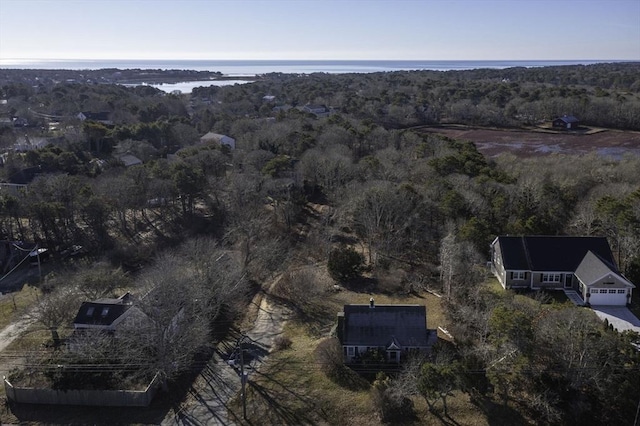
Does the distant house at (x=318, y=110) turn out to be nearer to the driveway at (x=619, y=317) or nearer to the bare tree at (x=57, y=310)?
the driveway at (x=619, y=317)

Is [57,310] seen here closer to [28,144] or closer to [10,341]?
[10,341]

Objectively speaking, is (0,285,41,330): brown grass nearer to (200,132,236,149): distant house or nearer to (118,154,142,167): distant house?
(118,154,142,167): distant house

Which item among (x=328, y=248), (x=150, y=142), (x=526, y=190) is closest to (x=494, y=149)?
(x=526, y=190)

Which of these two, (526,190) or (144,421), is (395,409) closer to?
(144,421)

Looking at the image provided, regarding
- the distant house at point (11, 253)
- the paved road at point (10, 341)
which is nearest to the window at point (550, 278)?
the paved road at point (10, 341)

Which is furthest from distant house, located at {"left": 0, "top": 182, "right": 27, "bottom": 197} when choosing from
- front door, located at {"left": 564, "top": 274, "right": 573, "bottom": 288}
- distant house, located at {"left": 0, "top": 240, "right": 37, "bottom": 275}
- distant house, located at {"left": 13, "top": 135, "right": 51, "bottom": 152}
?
front door, located at {"left": 564, "top": 274, "right": 573, "bottom": 288}

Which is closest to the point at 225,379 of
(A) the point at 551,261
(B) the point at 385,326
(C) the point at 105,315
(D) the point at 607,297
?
(C) the point at 105,315
